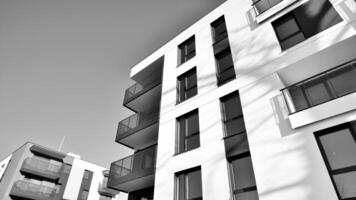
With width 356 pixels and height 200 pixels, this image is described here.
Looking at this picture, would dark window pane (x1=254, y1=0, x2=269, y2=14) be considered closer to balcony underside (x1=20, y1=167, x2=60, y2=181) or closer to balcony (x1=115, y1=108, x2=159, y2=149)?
balcony (x1=115, y1=108, x2=159, y2=149)

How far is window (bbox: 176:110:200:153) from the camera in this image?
830 cm

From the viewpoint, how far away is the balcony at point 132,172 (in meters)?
9.79

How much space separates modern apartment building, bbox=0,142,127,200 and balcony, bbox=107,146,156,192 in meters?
21.2

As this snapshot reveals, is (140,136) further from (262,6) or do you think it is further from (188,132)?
(262,6)

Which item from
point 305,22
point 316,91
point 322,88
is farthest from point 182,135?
point 305,22

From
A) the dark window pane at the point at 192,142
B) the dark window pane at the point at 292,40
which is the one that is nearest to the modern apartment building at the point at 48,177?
the dark window pane at the point at 192,142

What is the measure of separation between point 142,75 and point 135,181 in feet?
23.9

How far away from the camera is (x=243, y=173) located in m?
6.29

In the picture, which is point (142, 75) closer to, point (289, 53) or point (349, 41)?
point (289, 53)

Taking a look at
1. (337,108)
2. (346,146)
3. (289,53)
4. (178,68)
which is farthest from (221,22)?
(346,146)

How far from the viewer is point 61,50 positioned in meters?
11.5

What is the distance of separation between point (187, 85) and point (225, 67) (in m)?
2.16

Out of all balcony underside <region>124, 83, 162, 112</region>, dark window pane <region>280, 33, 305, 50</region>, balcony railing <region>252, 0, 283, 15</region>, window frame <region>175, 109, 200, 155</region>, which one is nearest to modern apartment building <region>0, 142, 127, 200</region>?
balcony underside <region>124, 83, 162, 112</region>

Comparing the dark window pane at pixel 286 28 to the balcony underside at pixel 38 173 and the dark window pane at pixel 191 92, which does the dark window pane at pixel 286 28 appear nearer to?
the dark window pane at pixel 191 92
